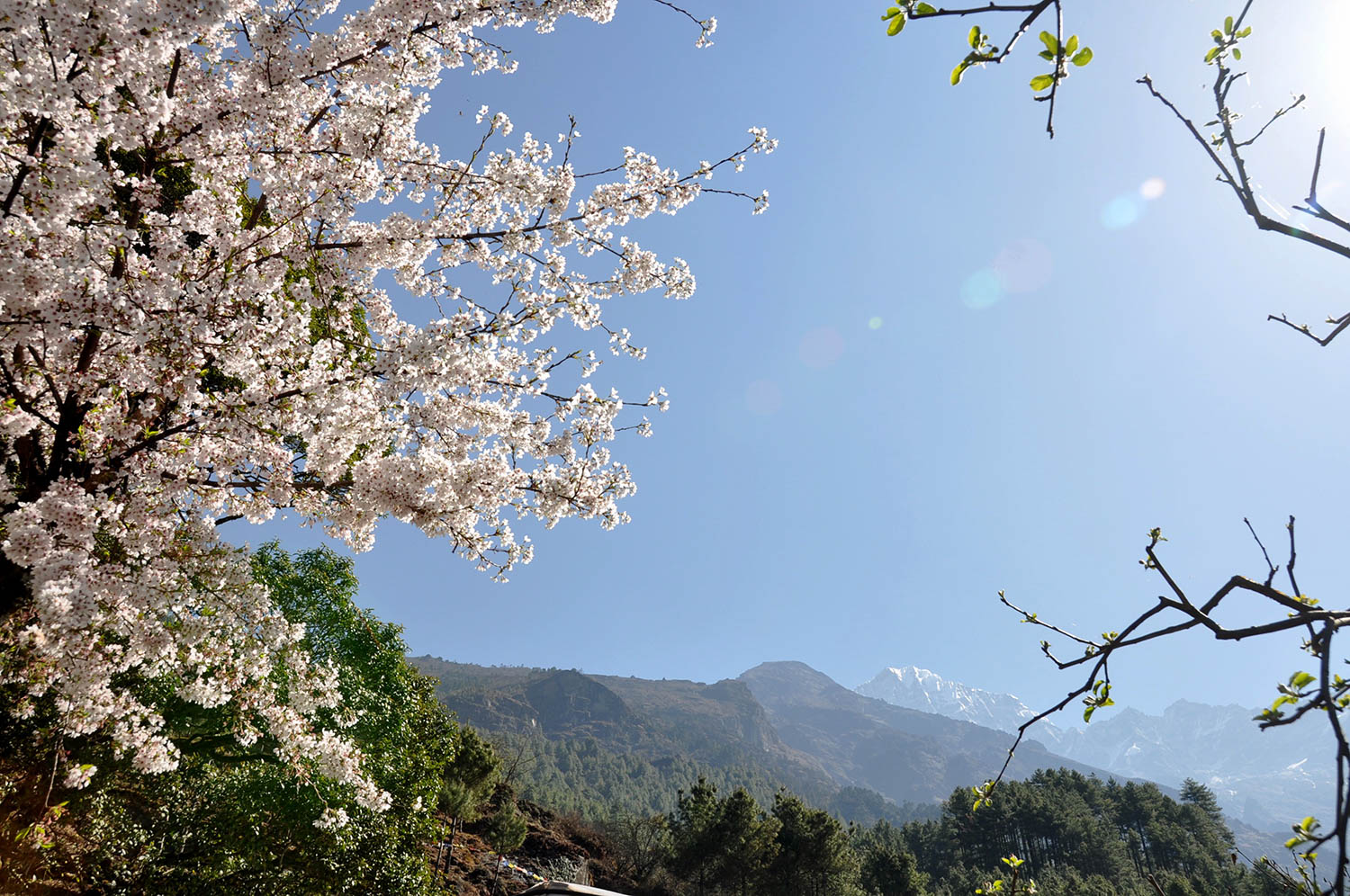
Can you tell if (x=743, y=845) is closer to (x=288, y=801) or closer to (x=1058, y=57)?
(x=288, y=801)

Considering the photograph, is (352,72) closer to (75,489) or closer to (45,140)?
(45,140)

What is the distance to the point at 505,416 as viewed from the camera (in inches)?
276

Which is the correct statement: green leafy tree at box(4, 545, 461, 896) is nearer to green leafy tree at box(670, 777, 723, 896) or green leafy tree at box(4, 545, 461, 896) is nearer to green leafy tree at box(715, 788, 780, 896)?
green leafy tree at box(715, 788, 780, 896)

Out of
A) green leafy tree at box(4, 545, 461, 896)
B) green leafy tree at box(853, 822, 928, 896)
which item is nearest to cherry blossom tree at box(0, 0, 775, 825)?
green leafy tree at box(4, 545, 461, 896)

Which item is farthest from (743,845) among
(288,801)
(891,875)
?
(288,801)

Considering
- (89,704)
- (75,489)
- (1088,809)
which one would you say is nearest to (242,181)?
(75,489)

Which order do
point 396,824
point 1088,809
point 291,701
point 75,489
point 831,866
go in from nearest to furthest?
point 75,489 < point 291,701 < point 396,824 < point 831,866 < point 1088,809

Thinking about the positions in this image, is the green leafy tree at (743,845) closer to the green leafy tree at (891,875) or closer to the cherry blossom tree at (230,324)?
the green leafy tree at (891,875)

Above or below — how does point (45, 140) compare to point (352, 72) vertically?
below

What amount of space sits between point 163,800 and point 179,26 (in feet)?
45.2

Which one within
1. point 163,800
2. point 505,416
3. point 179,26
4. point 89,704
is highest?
point 179,26

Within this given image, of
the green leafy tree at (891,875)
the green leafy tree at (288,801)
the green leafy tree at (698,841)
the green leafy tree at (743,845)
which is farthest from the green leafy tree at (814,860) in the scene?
the green leafy tree at (288,801)

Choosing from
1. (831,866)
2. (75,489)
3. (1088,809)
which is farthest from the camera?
(1088,809)

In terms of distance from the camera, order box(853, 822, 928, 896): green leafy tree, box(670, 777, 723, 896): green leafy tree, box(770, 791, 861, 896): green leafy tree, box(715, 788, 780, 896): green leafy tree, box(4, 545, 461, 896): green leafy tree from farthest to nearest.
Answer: box(853, 822, 928, 896): green leafy tree → box(670, 777, 723, 896): green leafy tree → box(770, 791, 861, 896): green leafy tree → box(715, 788, 780, 896): green leafy tree → box(4, 545, 461, 896): green leafy tree
